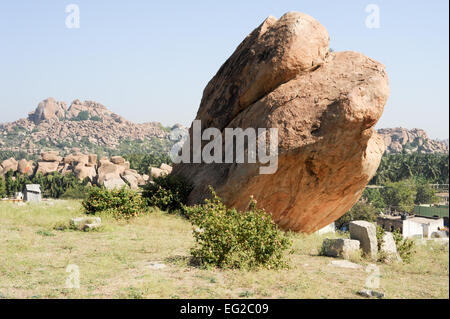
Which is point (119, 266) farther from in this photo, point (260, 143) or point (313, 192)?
point (313, 192)

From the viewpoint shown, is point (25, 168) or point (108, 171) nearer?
point (108, 171)

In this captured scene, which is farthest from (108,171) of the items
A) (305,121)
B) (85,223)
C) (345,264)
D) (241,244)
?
(345,264)

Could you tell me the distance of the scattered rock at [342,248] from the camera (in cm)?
781

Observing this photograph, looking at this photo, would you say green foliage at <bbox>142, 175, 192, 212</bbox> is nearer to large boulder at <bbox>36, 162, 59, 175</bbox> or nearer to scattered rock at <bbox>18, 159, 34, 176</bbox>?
large boulder at <bbox>36, 162, 59, 175</bbox>

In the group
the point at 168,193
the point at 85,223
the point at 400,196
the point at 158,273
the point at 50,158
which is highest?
the point at 50,158

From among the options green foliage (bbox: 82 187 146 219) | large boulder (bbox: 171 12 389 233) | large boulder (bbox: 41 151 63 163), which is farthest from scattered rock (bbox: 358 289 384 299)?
large boulder (bbox: 41 151 63 163)

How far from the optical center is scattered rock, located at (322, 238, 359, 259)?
7.81m

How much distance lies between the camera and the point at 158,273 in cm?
621

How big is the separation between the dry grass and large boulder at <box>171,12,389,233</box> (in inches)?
61.4

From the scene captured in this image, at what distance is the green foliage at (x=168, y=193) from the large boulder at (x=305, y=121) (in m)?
0.63

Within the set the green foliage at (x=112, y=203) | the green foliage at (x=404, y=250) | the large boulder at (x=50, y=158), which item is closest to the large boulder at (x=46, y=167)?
the large boulder at (x=50, y=158)

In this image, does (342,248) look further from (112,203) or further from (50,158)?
(50,158)

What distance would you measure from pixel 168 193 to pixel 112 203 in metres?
1.99
